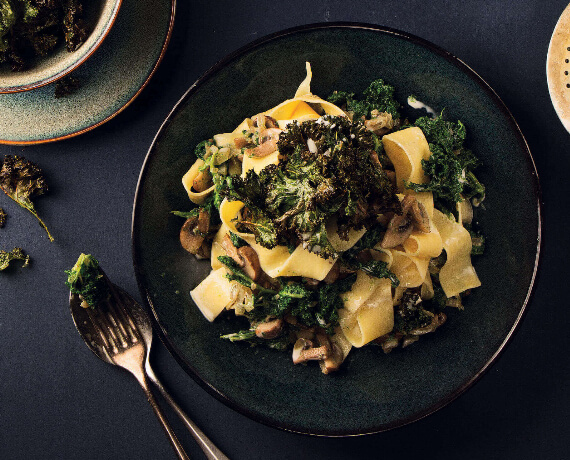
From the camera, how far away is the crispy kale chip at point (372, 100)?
11.8 feet

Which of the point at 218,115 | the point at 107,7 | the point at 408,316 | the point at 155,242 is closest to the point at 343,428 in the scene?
the point at 408,316

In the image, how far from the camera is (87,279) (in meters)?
3.79

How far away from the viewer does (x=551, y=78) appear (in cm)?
374

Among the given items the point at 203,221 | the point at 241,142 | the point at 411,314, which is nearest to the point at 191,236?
the point at 203,221

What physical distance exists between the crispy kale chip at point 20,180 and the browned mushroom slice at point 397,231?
2.89 meters

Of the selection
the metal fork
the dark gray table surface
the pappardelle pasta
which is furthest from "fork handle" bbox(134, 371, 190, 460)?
the pappardelle pasta

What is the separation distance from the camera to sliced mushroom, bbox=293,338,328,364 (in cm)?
354

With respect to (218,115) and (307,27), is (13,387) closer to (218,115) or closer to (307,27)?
(218,115)

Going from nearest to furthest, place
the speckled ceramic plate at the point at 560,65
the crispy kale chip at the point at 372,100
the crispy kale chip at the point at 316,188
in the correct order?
the crispy kale chip at the point at 316,188 < the crispy kale chip at the point at 372,100 < the speckled ceramic plate at the point at 560,65

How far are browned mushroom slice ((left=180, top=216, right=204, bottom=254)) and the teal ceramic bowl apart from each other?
1.39 m

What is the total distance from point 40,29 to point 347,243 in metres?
2.86

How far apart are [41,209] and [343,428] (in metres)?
3.08

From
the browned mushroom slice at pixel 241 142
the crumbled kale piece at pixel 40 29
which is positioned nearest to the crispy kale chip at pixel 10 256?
the crumbled kale piece at pixel 40 29

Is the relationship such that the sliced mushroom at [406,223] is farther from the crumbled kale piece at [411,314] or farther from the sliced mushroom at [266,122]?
the sliced mushroom at [266,122]
